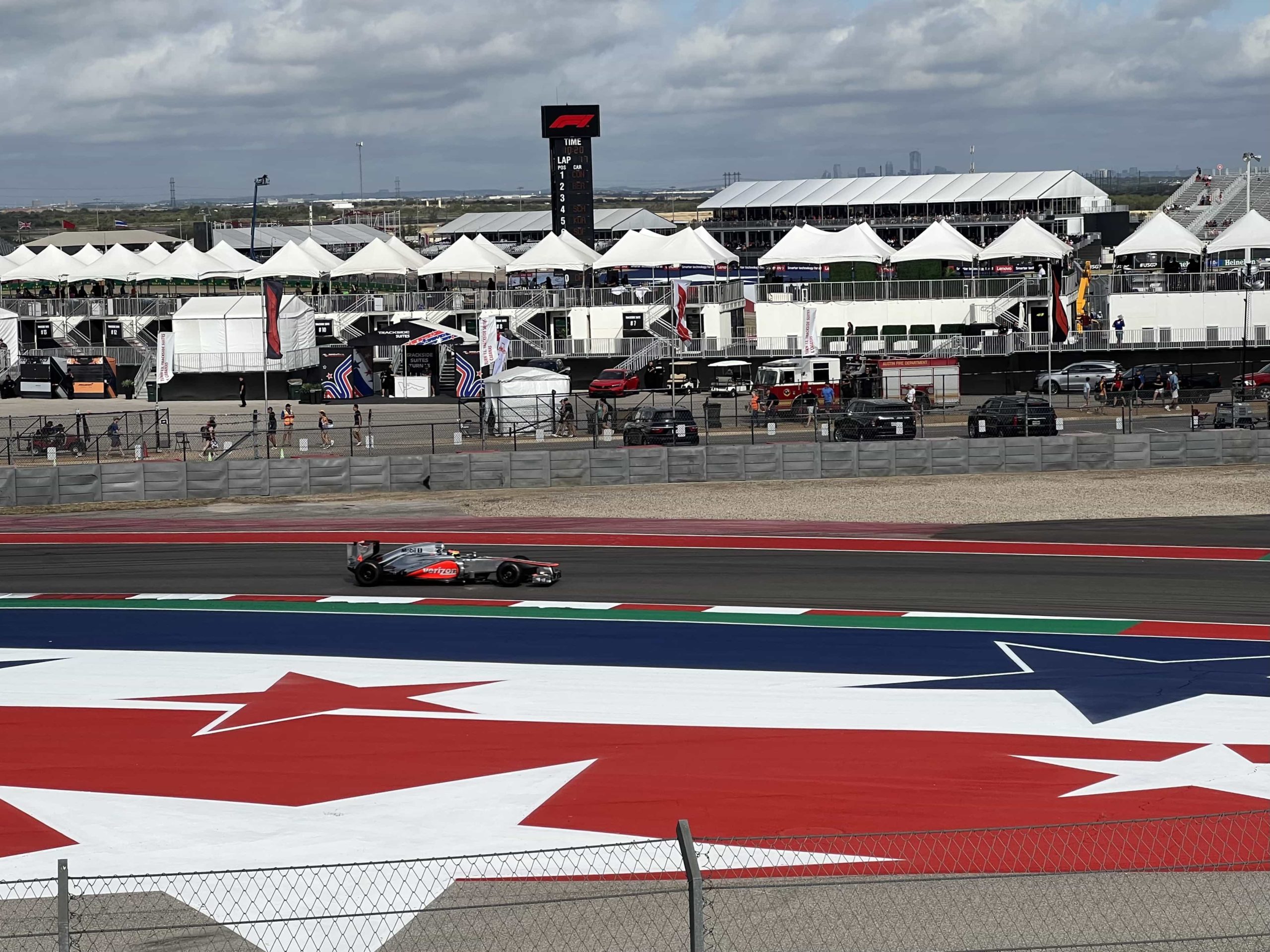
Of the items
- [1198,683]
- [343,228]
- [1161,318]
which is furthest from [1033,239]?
[343,228]

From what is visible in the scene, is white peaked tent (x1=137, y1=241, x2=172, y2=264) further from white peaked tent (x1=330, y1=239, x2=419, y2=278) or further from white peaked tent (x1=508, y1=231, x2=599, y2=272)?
white peaked tent (x1=508, y1=231, x2=599, y2=272)

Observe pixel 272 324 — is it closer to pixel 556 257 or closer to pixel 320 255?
pixel 556 257

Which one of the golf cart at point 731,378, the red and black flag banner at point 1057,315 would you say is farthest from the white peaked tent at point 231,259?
the red and black flag banner at point 1057,315

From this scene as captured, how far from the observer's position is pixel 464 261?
65.9m

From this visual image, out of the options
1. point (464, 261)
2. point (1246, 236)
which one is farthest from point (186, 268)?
point (1246, 236)

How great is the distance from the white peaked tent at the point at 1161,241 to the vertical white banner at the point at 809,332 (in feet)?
57.6

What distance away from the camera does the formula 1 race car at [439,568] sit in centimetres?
2488

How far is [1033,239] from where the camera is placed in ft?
211

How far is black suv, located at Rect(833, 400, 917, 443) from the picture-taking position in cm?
3981

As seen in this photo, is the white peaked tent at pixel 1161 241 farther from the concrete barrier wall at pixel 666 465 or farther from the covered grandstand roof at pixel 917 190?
the covered grandstand roof at pixel 917 190

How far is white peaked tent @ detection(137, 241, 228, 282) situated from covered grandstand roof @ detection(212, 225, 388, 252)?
51590mm

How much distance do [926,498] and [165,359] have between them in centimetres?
3502

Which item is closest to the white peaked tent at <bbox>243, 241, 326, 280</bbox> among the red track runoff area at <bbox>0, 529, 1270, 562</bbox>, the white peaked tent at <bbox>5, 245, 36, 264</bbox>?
the white peaked tent at <bbox>5, 245, 36, 264</bbox>

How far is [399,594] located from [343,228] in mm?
116928
